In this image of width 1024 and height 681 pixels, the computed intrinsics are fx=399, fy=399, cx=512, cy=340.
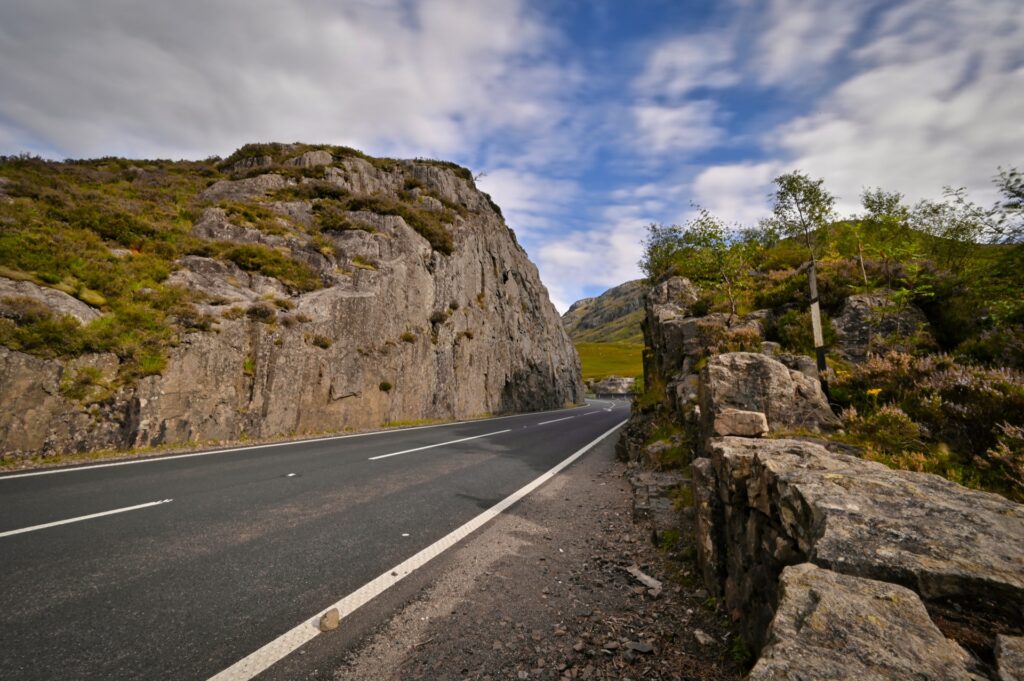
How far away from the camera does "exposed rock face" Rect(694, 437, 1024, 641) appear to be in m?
2.01

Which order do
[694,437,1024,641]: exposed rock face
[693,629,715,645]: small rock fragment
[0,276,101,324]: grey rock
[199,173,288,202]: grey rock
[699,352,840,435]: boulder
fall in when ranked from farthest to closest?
1. [199,173,288,202]: grey rock
2. [0,276,101,324]: grey rock
3. [699,352,840,435]: boulder
4. [693,629,715,645]: small rock fragment
5. [694,437,1024,641]: exposed rock face

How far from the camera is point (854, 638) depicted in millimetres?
1703

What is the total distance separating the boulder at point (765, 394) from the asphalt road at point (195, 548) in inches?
158

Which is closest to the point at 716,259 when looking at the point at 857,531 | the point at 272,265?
the point at 857,531

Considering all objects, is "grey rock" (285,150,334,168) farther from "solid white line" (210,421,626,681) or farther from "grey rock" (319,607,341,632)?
"grey rock" (319,607,341,632)

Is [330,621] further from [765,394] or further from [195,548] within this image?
[765,394]

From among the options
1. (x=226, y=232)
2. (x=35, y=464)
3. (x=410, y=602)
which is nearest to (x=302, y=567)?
(x=410, y=602)

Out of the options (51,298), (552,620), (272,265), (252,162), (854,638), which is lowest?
(552,620)

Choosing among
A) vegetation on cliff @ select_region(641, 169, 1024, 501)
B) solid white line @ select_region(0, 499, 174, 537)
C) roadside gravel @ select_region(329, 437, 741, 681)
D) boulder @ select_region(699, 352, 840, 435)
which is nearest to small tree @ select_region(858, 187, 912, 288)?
vegetation on cliff @ select_region(641, 169, 1024, 501)

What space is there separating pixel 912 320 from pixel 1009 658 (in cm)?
853

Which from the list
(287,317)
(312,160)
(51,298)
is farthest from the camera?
(312,160)

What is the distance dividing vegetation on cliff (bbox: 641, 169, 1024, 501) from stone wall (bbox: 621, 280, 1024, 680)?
0.99 meters

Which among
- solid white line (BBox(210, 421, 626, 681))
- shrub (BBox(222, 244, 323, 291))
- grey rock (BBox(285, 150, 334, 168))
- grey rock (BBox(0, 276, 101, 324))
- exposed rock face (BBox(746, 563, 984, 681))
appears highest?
grey rock (BBox(285, 150, 334, 168))

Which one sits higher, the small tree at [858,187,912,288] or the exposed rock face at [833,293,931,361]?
the small tree at [858,187,912,288]
